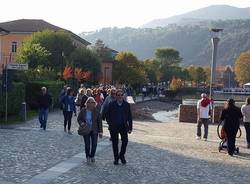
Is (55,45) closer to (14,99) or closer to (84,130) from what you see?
(14,99)

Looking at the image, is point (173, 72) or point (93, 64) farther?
point (173, 72)

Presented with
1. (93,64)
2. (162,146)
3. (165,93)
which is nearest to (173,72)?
(165,93)

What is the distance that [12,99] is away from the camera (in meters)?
26.7

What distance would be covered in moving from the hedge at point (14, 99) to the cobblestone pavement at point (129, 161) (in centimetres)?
482

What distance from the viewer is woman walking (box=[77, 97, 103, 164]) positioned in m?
12.9

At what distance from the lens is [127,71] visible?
262ft

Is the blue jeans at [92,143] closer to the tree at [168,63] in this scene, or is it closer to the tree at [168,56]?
the tree at [168,63]

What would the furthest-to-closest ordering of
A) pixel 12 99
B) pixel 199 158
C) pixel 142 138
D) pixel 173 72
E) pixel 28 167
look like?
pixel 173 72, pixel 12 99, pixel 142 138, pixel 199 158, pixel 28 167

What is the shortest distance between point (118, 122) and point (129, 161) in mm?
1268

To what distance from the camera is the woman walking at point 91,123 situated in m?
12.9

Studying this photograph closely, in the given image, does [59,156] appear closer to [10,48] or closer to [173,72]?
[10,48]

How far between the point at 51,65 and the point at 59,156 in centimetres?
4677

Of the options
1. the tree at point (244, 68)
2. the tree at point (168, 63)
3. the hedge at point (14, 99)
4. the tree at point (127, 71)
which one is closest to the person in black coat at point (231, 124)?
the hedge at point (14, 99)

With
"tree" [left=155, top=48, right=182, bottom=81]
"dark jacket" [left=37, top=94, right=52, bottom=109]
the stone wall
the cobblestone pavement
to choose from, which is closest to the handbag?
the cobblestone pavement
